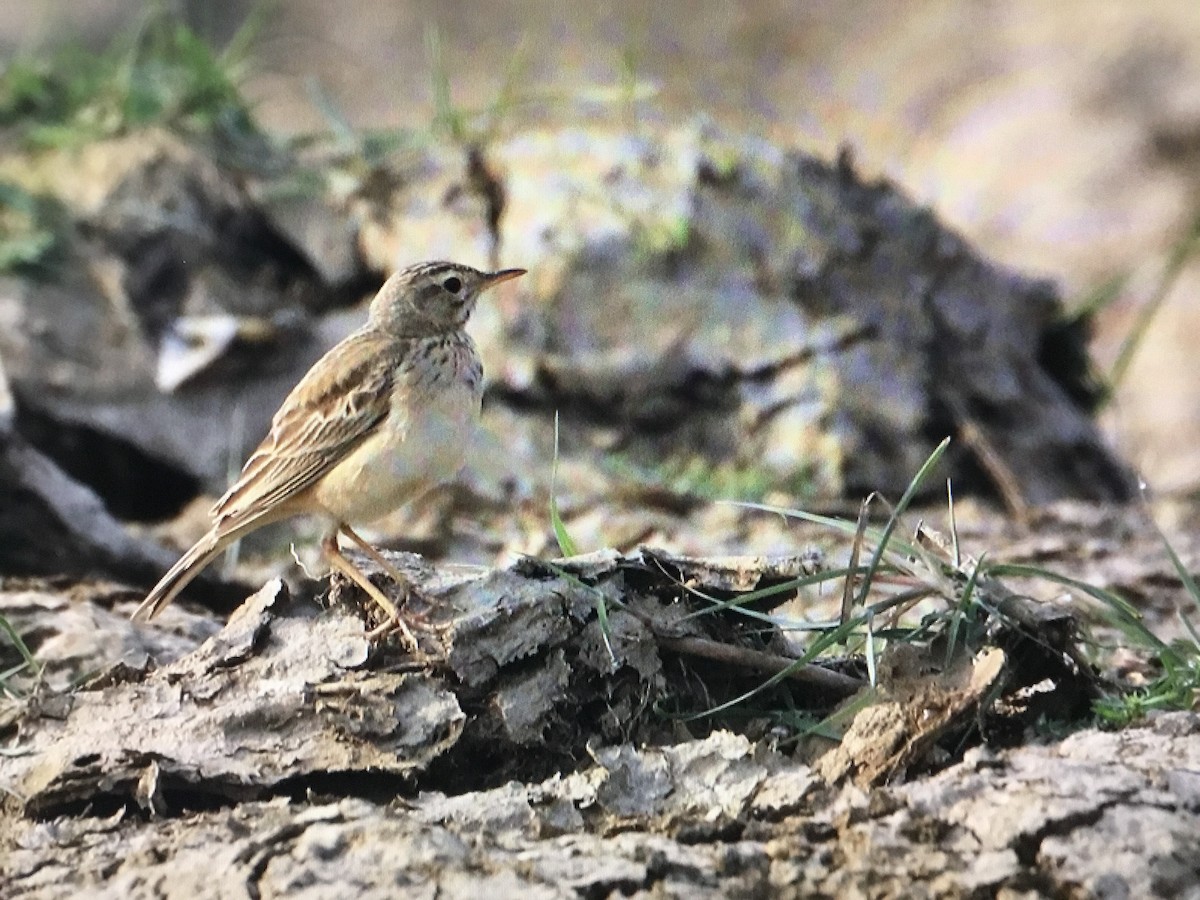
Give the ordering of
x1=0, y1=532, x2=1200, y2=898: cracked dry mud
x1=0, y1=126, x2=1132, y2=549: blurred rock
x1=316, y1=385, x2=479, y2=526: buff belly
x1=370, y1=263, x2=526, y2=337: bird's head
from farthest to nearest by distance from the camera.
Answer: x1=0, y1=126, x2=1132, y2=549: blurred rock < x1=370, y1=263, x2=526, y2=337: bird's head < x1=316, y1=385, x2=479, y2=526: buff belly < x1=0, y1=532, x2=1200, y2=898: cracked dry mud

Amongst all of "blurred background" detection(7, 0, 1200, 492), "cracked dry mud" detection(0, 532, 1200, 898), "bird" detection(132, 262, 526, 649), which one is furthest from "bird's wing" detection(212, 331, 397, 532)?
"blurred background" detection(7, 0, 1200, 492)

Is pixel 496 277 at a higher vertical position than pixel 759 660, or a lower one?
higher

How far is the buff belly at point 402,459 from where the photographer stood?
437 centimetres

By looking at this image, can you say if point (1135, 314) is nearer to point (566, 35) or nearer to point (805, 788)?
point (566, 35)

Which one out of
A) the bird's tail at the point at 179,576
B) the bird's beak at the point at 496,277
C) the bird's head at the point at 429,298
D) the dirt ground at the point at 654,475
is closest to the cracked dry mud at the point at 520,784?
the dirt ground at the point at 654,475

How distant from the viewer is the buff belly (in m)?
4.37

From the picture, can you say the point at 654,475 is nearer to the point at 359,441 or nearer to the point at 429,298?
the point at 429,298

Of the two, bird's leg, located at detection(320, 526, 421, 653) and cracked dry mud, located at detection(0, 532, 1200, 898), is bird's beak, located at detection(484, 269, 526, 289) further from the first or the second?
cracked dry mud, located at detection(0, 532, 1200, 898)

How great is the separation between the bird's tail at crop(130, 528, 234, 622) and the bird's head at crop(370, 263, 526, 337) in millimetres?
901

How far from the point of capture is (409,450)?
437 cm

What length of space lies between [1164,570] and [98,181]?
4.97m

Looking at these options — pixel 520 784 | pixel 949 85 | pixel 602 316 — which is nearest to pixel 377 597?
pixel 520 784

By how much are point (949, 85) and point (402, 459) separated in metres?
9.14

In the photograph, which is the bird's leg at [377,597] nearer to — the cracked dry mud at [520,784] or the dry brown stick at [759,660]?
the cracked dry mud at [520,784]
